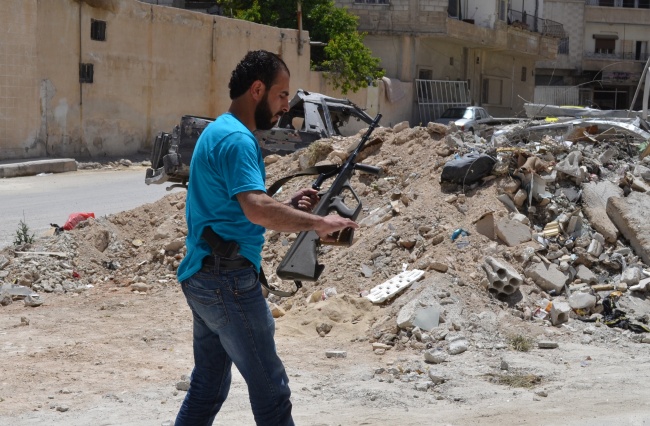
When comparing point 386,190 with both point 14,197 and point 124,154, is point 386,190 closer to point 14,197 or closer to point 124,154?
point 14,197

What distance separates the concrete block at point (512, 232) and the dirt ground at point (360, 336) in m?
0.08

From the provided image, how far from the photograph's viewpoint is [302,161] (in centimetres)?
1088

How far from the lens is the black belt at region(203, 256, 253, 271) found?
3.50 metres

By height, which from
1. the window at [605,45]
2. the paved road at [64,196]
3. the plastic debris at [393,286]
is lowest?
the paved road at [64,196]

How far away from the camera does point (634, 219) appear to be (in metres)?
8.27

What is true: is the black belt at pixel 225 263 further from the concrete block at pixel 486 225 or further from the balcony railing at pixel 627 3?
the balcony railing at pixel 627 3

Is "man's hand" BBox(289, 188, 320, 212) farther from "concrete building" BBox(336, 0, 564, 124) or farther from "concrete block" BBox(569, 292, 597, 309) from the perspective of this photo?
"concrete building" BBox(336, 0, 564, 124)

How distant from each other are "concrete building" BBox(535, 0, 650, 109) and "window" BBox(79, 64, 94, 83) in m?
33.4

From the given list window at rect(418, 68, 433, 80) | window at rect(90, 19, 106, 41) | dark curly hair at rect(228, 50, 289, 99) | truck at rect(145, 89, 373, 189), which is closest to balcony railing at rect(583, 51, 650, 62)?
window at rect(418, 68, 433, 80)

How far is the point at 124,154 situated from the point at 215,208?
20415 mm

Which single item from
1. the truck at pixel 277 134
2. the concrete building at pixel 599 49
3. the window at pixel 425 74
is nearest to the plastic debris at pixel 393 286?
the truck at pixel 277 134

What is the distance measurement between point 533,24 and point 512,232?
36.1 m

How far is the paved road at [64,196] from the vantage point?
12727mm

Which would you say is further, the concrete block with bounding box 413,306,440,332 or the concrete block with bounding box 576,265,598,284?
the concrete block with bounding box 576,265,598,284
